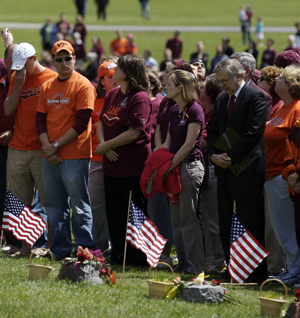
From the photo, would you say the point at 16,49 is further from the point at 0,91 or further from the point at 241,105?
the point at 241,105

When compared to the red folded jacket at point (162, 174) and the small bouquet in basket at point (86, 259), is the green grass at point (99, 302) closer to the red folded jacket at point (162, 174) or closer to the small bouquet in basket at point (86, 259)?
the small bouquet in basket at point (86, 259)

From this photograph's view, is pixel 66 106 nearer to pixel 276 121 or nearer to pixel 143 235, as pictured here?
pixel 143 235

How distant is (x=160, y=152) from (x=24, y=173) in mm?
1838

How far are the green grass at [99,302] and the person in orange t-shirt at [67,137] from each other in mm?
1121

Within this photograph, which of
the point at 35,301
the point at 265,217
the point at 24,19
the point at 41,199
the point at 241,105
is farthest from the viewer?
the point at 24,19

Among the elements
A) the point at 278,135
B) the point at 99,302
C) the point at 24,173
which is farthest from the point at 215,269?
the point at 24,173

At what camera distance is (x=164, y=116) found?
6.81 meters

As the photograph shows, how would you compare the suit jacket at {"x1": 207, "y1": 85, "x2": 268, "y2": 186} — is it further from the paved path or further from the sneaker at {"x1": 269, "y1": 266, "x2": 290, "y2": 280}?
the paved path

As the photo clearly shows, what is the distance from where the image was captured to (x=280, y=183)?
6.17 m

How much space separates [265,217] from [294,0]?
168ft

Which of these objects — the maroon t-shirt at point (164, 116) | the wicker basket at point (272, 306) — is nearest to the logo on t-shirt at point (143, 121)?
the maroon t-shirt at point (164, 116)

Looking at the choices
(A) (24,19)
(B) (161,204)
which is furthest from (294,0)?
(B) (161,204)

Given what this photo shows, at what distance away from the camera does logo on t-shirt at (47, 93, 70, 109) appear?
6.68m

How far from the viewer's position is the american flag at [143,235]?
5.59 m
